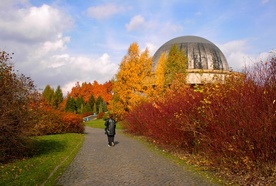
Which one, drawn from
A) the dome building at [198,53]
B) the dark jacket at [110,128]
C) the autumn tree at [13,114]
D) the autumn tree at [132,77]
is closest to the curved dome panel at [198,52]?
the dome building at [198,53]

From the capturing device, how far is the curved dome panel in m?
49.3

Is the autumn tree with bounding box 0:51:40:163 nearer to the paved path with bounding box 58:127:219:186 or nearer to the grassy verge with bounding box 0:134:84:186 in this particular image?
the grassy verge with bounding box 0:134:84:186

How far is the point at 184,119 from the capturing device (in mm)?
10711

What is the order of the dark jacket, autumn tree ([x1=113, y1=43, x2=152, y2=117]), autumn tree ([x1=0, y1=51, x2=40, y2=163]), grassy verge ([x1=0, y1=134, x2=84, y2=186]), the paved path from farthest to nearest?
1. autumn tree ([x1=113, y1=43, x2=152, y2=117])
2. the dark jacket
3. autumn tree ([x1=0, y1=51, x2=40, y2=163])
4. grassy verge ([x1=0, y1=134, x2=84, y2=186])
5. the paved path

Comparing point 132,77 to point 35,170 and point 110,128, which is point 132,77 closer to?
point 110,128

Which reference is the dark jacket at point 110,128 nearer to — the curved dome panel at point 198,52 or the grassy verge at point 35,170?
the grassy verge at point 35,170

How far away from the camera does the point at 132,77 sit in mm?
27469

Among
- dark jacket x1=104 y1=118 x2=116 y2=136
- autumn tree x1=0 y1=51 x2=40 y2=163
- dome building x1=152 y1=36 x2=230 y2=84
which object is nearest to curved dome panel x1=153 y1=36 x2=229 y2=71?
dome building x1=152 y1=36 x2=230 y2=84

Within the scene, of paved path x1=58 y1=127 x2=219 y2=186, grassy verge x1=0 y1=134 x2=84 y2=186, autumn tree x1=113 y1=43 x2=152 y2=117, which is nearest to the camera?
paved path x1=58 y1=127 x2=219 y2=186

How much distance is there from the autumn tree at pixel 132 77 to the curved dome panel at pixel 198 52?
20663mm

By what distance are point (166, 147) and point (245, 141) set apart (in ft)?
25.2

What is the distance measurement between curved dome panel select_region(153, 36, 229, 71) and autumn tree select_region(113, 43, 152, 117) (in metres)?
20.7

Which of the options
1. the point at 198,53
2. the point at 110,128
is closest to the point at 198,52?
the point at 198,53

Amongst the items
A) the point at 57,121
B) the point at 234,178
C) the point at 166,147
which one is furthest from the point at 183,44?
the point at 234,178
